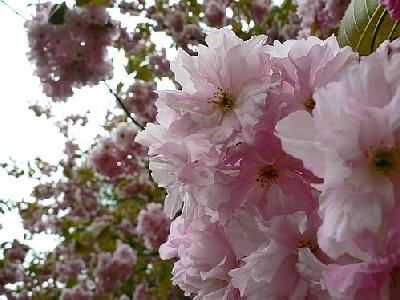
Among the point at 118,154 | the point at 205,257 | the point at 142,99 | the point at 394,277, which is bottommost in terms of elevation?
the point at 394,277

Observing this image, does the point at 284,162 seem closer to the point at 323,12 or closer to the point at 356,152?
the point at 356,152

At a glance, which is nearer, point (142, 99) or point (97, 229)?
point (97, 229)

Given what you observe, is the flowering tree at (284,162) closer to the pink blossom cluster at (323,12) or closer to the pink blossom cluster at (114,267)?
the pink blossom cluster at (323,12)

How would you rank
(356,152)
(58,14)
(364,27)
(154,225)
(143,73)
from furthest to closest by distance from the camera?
(143,73) < (154,225) < (58,14) < (364,27) < (356,152)

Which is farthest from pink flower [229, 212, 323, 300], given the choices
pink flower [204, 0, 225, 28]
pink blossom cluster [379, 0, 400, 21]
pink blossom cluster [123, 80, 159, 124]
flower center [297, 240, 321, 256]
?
pink flower [204, 0, 225, 28]

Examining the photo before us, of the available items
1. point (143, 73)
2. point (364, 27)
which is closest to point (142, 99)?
point (143, 73)

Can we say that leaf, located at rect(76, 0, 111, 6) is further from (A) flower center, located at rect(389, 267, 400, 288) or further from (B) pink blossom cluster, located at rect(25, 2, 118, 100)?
(A) flower center, located at rect(389, 267, 400, 288)
